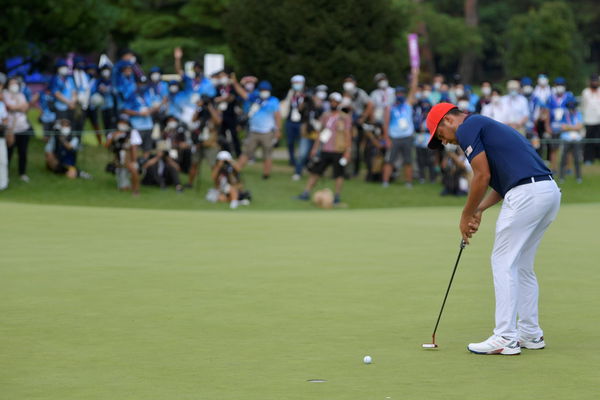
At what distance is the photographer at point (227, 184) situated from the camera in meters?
23.0

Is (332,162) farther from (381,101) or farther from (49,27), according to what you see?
(49,27)

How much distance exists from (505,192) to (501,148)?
0.36 metres

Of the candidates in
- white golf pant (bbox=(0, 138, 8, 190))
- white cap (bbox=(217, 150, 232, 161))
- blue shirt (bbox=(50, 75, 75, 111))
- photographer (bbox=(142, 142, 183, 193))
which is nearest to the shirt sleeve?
white cap (bbox=(217, 150, 232, 161))

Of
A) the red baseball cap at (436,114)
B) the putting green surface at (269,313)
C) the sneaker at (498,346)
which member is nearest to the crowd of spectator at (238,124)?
the putting green surface at (269,313)

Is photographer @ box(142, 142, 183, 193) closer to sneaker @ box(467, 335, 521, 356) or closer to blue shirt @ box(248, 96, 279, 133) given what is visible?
blue shirt @ box(248, 96, 279, 133)

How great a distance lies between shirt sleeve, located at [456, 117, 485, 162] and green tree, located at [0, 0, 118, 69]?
19124mm

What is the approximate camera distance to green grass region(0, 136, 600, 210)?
77.3 ft

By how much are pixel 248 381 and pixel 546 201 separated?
2.50 meters

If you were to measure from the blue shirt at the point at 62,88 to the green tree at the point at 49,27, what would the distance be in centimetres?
158

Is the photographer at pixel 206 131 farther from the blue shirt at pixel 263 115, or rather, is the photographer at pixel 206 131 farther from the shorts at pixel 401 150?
the shorts at pixel 401 150

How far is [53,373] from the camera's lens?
24.2 ft

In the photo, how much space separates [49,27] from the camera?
26703 mm

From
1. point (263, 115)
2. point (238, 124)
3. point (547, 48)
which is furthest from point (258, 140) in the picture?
point (547, 48)

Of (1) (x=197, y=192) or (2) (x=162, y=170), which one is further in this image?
(2) (x=162, y=170)
